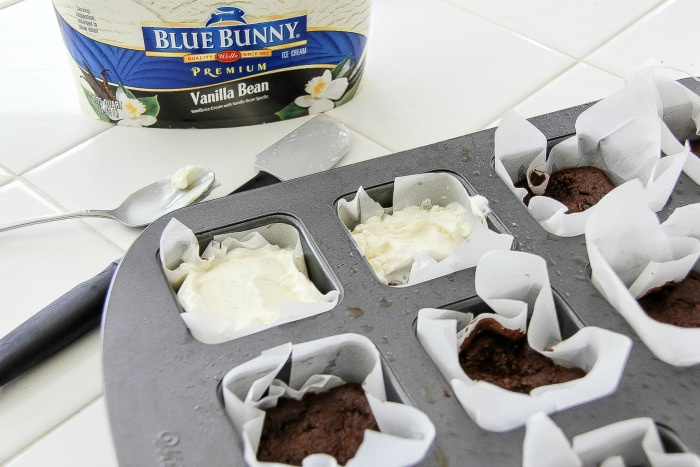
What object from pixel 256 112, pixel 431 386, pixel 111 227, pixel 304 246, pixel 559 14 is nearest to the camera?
pixel 431 386

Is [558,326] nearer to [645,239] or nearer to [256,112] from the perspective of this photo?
[645,239]

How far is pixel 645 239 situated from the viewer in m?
0.69

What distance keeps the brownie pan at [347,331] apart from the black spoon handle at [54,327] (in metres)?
0.06

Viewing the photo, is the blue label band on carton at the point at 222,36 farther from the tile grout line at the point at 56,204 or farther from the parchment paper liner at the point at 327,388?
the parchment paper liner at the point at 327,388

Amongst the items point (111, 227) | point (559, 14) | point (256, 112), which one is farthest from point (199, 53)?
point (559, 14)

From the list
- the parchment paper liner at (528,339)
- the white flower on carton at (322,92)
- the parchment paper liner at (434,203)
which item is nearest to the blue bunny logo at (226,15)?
the white flower on carton at (322,92)

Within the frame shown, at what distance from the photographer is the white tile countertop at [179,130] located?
0.70 meters

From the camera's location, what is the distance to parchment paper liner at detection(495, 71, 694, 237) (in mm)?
781

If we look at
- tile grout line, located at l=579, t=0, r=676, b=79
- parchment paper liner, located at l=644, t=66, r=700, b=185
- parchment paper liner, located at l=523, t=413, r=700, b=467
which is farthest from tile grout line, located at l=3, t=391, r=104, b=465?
tile grout line, located at l=579, t=0, r=676, b=79

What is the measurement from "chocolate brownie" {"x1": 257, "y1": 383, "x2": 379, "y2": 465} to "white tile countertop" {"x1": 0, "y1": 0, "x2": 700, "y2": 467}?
143mm

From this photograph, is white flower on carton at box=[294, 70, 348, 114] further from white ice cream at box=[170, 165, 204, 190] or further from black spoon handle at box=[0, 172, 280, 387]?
black spoon handle at box=[0, 172, 280, 387]

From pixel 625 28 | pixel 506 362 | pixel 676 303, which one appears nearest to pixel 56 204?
pixel 506 362

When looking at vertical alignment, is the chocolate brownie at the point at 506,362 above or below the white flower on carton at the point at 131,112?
below

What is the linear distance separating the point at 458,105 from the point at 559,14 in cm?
28
